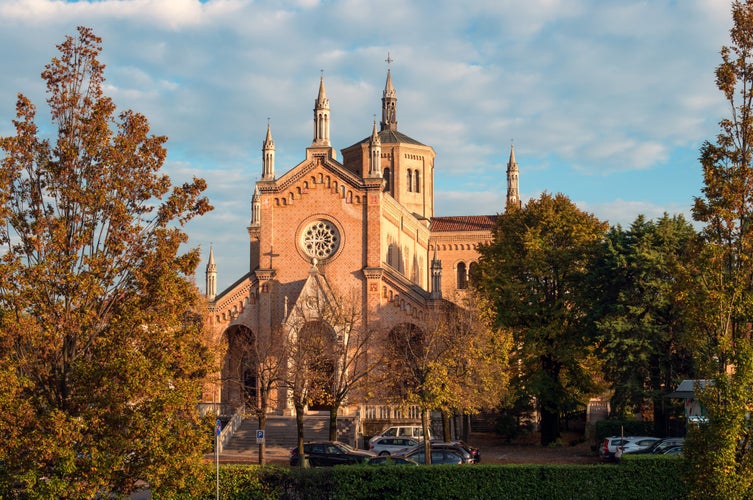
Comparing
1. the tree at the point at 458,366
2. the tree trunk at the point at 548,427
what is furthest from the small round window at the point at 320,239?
the tree trunk at the point at 548,427

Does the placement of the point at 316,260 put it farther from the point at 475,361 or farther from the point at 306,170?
the point at 475,361

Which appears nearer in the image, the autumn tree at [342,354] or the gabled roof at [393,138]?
the autumn tree at [342,354]

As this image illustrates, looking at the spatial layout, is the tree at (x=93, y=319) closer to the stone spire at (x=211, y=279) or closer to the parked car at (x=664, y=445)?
the parked car at (x=664, y=445)

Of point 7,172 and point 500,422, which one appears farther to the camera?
point 500,422

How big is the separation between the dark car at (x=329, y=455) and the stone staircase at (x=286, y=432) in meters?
8.25

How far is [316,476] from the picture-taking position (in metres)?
26.8

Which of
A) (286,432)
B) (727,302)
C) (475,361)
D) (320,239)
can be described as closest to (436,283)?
(320,239)

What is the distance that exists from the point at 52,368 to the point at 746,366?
14.9 meters

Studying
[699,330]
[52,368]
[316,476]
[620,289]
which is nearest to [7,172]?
[52,368]

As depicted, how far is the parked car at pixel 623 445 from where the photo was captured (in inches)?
1485

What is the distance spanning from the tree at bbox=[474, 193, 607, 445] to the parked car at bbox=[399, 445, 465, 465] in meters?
12.4

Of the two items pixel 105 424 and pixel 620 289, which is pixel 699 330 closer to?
pixel 105 424

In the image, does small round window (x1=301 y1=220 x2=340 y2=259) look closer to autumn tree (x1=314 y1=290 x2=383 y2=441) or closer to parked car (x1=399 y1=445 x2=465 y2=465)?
autumn tree (x1=314 y1=290 x2=383 y2=441)

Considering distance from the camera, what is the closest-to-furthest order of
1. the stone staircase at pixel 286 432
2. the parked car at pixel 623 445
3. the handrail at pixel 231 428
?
1. the parked car at pixel 623 445
2. the handrail at pixel 231 428
3. the stone staircase at pixel 286 432
